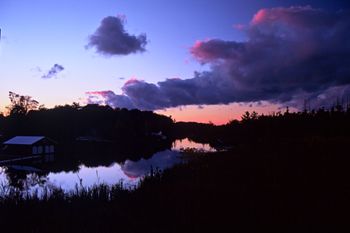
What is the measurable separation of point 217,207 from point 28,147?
2064 inches

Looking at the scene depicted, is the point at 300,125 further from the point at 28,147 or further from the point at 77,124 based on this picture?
the point at 77,124

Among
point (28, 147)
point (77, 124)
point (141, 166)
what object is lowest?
point (141, 166)

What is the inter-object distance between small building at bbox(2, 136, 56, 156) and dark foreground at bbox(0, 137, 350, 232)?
45.1 meters

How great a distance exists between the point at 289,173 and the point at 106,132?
333ft

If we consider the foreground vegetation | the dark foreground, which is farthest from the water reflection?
the dark foreground

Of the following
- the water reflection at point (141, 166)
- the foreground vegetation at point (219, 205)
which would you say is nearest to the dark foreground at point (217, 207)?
the foreground vegetation at point (219, 205)

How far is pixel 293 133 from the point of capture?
148ft

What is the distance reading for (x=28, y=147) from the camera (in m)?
55.4

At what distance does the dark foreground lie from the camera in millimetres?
8773

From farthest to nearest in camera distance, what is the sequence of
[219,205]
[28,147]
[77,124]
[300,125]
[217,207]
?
1. [77,124]
2. [28,147]
3. [300,125]
4. [219,205]
5. [217,207]

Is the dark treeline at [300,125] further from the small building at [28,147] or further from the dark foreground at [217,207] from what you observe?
the small building at [28,147]

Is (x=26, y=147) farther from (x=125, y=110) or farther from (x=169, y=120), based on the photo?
(x=169, y=120)

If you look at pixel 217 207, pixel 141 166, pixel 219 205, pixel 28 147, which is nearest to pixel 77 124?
pixel 28 147

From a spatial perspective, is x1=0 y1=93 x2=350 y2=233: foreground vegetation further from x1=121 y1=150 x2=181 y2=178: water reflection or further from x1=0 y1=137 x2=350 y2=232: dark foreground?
x1=121 y1=150 x2=181 y2=178: water reflection
